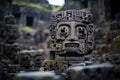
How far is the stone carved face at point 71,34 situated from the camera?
8672 mm

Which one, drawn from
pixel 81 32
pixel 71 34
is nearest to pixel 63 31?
pixel 71 34

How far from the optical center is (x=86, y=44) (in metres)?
8.80

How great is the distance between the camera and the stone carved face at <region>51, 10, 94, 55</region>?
28.5ft

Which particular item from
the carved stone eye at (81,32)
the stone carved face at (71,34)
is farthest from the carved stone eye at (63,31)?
the carved stone eye at (81,32)

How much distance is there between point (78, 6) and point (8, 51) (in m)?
17.4

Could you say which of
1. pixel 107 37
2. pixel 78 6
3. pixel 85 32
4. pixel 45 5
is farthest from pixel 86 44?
pixel 45 5

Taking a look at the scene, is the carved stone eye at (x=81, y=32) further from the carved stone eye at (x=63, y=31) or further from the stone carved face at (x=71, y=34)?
the carved stone eye at (x=63, y=31)

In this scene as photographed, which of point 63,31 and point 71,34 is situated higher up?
point 63,31

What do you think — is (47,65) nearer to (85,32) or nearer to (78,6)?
(85,32)

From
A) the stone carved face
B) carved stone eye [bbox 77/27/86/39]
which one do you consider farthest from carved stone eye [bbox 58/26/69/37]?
carved stone eye [bbox 77/27/86/39]

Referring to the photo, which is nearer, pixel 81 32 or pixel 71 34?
pixel 71 34

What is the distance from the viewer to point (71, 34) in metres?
8.66

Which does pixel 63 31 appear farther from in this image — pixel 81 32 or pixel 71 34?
pixel 81 32

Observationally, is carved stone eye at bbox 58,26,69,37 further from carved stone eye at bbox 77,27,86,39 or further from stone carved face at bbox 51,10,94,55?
carved stone eye at bbox 77,27,86,39
